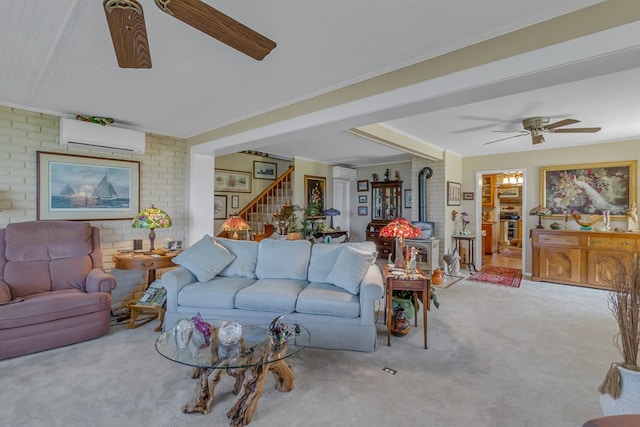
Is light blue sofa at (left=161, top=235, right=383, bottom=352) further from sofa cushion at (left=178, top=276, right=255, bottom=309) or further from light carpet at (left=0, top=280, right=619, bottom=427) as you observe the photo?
light carpet at (left=0, top=280, right=619, bottom=427)

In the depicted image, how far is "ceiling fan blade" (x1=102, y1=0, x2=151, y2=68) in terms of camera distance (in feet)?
4.34

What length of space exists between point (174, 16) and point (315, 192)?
6096 mm

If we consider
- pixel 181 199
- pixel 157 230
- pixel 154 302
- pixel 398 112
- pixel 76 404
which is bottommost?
pixel 76 404

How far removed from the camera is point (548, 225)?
18.7 ft

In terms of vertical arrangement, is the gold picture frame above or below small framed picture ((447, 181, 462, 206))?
above

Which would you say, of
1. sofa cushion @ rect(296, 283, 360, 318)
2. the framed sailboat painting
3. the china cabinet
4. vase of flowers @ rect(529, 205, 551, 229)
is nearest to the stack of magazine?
the framed sailboat painting

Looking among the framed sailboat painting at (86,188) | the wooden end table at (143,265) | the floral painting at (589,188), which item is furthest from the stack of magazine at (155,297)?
the floral painting at (589,188)

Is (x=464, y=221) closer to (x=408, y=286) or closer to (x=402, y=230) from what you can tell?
(x=402, y=230)

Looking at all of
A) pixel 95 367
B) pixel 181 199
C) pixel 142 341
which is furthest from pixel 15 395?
pixel 181 199

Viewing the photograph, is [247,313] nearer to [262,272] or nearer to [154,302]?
[262,272]

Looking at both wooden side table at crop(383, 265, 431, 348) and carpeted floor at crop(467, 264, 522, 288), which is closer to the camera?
wooden side table at crop(383, 265, 431, 348)

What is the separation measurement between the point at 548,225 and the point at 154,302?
6696 mm

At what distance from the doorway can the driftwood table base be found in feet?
19.7

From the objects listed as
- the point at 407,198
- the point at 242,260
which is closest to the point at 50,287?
the point at 242,260
